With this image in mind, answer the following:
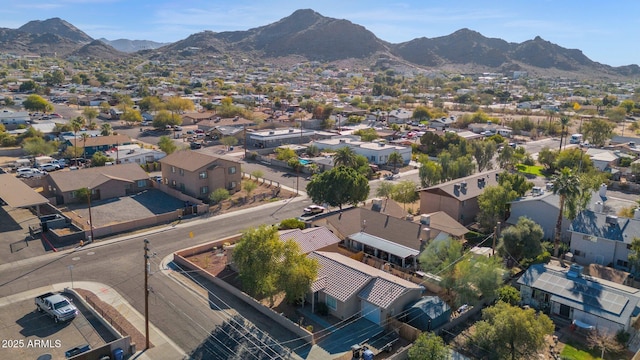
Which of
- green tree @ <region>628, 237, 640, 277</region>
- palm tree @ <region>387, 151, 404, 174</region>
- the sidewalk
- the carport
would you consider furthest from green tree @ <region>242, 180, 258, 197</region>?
green tree @ <region>628, 237, 640, 277</region>

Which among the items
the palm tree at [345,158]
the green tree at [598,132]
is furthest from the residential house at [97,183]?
the green tree at [598,132]

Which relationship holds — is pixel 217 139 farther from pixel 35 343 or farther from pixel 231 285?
pixel 35 343

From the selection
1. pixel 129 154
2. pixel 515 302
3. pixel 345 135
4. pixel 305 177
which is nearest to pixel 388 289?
pixel 515 302

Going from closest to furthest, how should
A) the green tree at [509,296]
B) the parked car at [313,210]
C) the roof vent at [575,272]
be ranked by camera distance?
the green tree at [509,296], the roof vent at [575,272], the parked car at [313,210]

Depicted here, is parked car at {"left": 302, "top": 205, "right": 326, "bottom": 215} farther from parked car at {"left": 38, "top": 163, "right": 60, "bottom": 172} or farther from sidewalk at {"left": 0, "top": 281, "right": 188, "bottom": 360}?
parked car at {"left": 38, "top": 163, "right": 60, "bottom": 172}

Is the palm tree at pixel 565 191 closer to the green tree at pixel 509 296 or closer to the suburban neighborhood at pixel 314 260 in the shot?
the suburban neighborhood at pixel 314 260

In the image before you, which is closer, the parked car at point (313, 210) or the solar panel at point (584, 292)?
the solar panel at point (584, 292)

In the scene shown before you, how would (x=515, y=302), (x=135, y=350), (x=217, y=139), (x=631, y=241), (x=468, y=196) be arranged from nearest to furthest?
(x=135, y=350), (x=515, y=302), (x=631, y=241), (x=468, y=196), (x=217, y=139)
